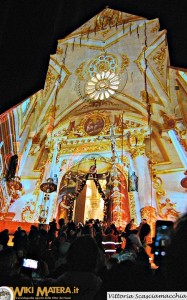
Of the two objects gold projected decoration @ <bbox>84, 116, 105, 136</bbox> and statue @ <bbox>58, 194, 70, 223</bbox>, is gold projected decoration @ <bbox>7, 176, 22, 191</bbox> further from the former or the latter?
gold projected decoration @ <bbox>84, 116, 105, 136</bbox>

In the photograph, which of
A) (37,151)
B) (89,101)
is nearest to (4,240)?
(37,151)

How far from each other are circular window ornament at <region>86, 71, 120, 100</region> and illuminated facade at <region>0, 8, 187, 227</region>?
36mm

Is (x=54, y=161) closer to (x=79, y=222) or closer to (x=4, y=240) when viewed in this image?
(x=79, y=222)

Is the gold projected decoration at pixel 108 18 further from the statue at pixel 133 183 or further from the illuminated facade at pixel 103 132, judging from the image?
the statue at pixel 133 183

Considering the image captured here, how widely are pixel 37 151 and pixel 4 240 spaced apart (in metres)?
5.34

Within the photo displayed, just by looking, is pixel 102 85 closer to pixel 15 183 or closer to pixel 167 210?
pixel 15 183

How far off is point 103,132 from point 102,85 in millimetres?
1789

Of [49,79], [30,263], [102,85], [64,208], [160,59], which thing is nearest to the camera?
[30,263]

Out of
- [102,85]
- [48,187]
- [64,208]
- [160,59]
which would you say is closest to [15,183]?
[48,187]

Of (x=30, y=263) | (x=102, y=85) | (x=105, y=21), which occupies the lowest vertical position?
(x=30, y=263)

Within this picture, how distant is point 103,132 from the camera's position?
1113cm

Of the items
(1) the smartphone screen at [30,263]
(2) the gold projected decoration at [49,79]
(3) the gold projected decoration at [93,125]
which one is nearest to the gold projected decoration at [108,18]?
(2) the gold projected decoration at [49,79]

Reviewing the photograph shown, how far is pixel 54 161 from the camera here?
11328 mm

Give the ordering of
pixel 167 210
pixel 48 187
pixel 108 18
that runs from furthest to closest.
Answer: pixel 108 18
pixel 48 187
pixel 167 210
